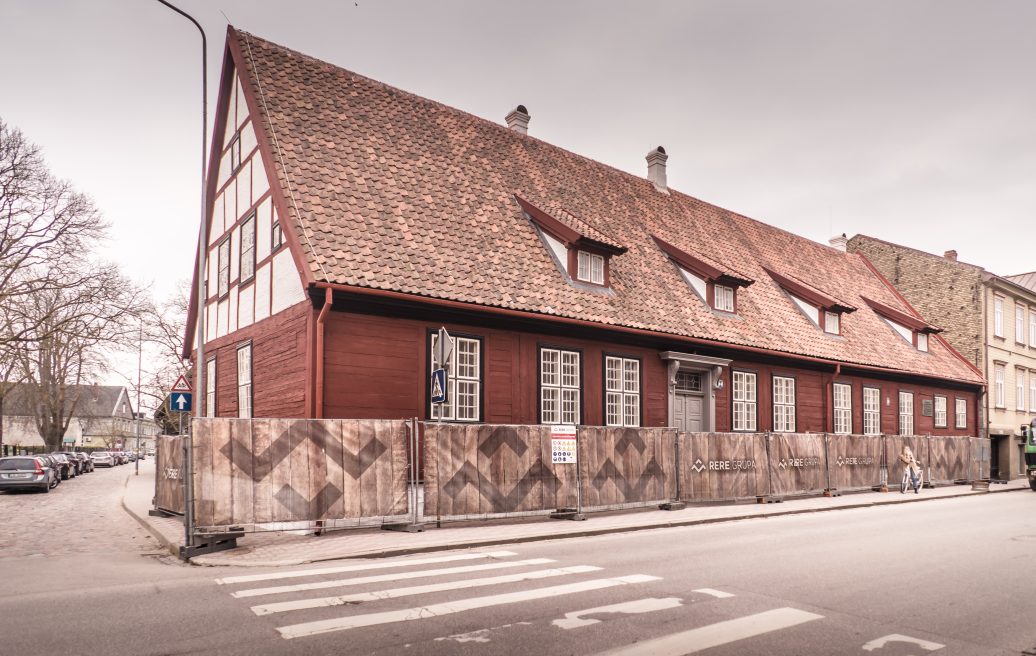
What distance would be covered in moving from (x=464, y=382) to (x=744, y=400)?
1077cm

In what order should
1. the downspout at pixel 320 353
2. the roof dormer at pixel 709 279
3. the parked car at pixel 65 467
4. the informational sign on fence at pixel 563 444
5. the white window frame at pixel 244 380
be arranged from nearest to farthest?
the downspout at pixel 320 353
the informational sign on fence at pixel 563 444
the white window frame at pixel 244 380
the roof dormer at pixel 709 279
the parked car at pixel 65 467

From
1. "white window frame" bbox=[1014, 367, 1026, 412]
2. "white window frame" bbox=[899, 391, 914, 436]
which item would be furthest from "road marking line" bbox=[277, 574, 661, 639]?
"white window frame" bbox=[1014, 367, 1026, 412]

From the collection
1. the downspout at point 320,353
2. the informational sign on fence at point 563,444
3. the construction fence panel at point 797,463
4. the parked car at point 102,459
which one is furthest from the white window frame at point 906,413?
the parked car at point 102,459

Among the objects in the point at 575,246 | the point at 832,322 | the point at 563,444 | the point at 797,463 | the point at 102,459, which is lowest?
the point at 102,459

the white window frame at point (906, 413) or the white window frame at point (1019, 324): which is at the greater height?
the white window frame at point (1019, 324)

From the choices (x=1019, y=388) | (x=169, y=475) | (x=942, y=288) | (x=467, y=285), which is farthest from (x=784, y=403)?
(x=1019, y=388)

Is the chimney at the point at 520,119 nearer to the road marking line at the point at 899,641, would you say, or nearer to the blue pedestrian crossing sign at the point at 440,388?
the blue pedestrian crossing sign at the point at 440,388

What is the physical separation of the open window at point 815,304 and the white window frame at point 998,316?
46.0 feet

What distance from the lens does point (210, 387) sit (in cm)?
2280

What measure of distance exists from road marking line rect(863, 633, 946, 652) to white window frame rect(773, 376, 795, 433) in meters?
19.3

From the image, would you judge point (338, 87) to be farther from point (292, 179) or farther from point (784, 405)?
point (784, 405)

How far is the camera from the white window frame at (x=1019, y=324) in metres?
39.6

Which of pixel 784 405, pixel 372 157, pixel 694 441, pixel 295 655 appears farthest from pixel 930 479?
pixel 295 655

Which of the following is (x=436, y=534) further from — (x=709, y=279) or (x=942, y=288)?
(x=942, y=288)
